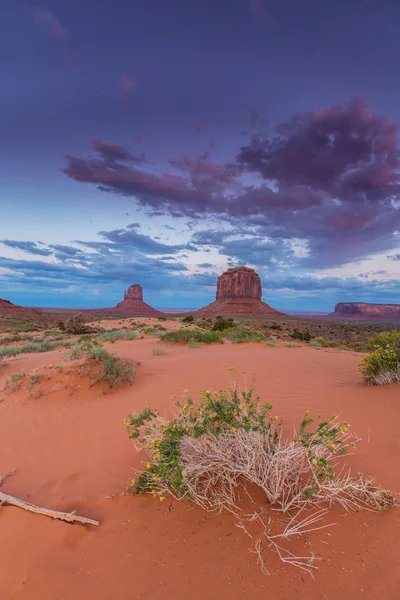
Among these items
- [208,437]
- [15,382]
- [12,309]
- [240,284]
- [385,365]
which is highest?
[240,284]

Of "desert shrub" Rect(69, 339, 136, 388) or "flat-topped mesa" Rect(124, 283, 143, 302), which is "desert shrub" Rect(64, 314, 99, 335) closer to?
"desert shrub" Rect(69, 339, 136, 388)

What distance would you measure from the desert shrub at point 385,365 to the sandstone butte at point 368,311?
156819 millimetres

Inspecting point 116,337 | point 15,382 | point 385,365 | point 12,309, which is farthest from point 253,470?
point 12,309

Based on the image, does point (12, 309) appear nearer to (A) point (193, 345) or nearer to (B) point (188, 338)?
(B) point (188, 338)

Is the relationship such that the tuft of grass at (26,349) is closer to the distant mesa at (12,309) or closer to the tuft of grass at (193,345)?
the tuft of grass at (193,345)

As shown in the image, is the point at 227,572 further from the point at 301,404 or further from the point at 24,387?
the point at 24,387

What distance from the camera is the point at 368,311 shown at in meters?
151

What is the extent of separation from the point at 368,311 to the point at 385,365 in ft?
542

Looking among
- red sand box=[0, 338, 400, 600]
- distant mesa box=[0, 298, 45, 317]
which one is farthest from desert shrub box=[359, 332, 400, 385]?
distant mesa box=[0, 298, 45, 317]

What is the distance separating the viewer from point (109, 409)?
6230 millimetres

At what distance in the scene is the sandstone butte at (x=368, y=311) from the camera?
5699 inches

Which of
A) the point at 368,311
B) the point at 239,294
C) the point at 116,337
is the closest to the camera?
the point at 116,337

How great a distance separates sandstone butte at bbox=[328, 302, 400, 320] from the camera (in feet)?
475

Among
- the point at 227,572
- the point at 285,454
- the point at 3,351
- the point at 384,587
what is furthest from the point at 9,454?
the point at 3,351
